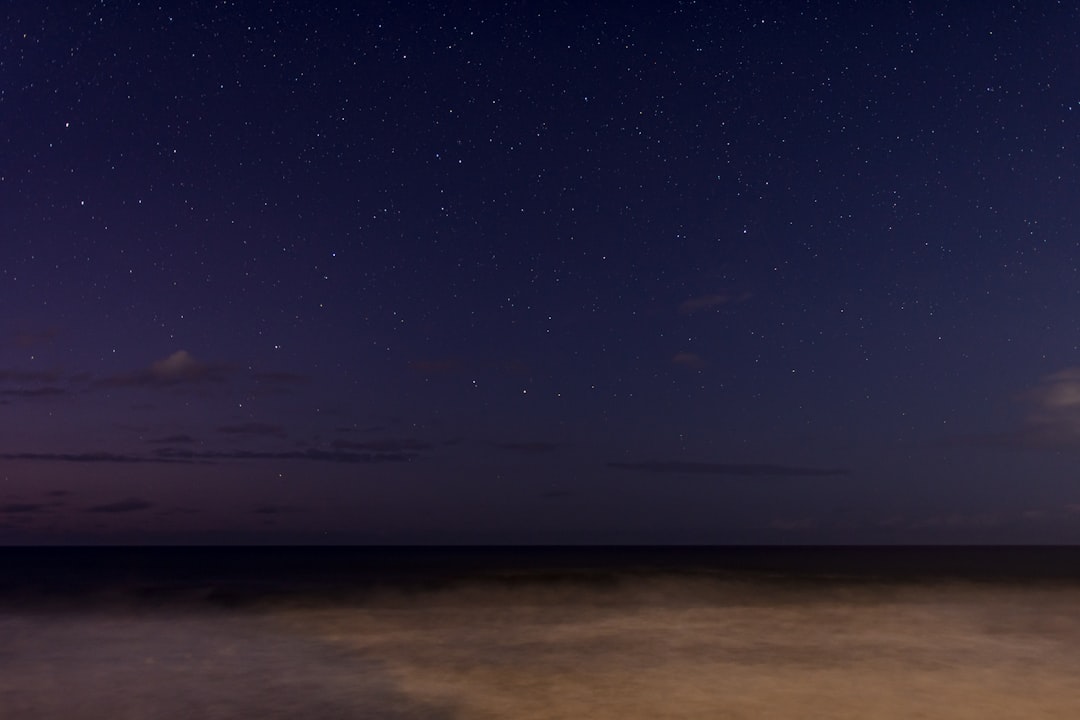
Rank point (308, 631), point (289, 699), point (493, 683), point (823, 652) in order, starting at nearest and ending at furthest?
point (289, 699), point (493, 683), point (823, 652), point (308, 631)

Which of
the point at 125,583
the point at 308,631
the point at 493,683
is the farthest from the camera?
the point at 125,583

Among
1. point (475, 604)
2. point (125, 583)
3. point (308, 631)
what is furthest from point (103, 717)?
point (125, 583)

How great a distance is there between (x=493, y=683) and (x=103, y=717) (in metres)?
5.05

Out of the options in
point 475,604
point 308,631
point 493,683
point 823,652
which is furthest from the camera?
point 475,604

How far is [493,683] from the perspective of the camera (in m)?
13.8

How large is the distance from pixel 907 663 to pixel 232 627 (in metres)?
16.0

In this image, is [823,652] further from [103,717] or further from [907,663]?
[103,717]

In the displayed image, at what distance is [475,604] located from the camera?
32.1 meters

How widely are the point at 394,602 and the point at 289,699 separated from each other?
67.5 feet

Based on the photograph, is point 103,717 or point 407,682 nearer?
point 103,717

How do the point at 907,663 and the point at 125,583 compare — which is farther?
the point at 125,583

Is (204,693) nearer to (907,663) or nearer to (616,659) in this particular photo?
(616,659)

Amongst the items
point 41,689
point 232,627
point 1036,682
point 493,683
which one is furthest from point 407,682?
point 232,627

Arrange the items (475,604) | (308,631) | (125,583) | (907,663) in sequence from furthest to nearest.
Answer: (125,583) → (475,604) → (308,631) → (907,663)
